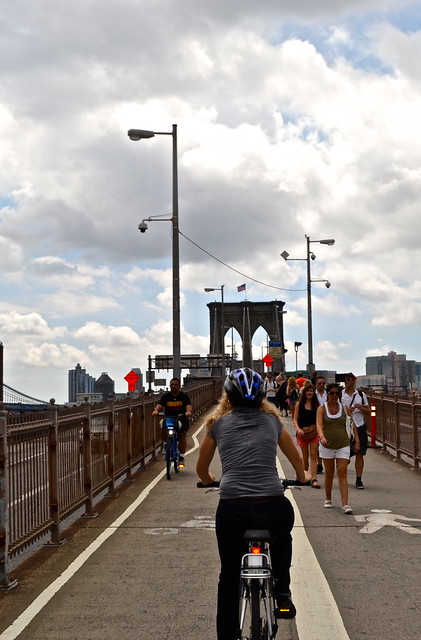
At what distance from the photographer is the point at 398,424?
19.4m

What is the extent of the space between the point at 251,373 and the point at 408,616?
2.72m

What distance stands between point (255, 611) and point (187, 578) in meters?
3.49

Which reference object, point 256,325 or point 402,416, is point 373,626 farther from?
point 256,325

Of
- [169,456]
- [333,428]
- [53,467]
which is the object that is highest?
[333,428]

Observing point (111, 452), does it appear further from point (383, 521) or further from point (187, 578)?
point (187, 578)

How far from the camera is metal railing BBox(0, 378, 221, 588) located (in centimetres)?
796

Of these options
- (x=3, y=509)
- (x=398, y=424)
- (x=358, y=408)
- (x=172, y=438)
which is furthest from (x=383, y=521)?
(x=398, y=424)

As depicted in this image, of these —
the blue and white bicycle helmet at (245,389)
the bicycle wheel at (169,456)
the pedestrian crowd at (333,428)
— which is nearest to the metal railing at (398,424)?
the pedestrian crowd at (333,428)

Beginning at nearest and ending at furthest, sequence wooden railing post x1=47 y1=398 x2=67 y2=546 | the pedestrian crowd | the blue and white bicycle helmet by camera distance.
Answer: the blue and white bicycle helmet
wooden railing post x1=47 y1=398 x2=67 y2=546
the pedestrian crowd

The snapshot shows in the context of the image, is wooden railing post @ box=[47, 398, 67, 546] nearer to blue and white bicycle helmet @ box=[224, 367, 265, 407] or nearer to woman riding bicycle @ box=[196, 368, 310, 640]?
woman riding bicycle @ box=[196, 368, 310, 640]

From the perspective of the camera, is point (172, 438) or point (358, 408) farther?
point (172, 438)

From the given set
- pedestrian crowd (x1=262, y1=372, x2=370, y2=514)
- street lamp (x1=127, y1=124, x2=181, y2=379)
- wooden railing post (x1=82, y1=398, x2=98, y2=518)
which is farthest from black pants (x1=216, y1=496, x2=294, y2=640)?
street lamp (x1=127, y1=124, x2=181, y2=379)

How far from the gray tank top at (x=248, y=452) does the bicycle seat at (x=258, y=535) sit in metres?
0.21

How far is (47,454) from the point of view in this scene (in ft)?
31.0
